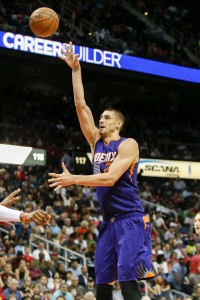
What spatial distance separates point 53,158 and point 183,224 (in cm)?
487

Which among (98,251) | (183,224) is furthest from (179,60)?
(98,251)

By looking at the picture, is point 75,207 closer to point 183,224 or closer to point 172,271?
point 172,271

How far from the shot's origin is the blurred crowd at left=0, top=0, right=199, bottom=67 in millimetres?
20438

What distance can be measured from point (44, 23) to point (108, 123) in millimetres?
2676

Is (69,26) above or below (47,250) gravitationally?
above

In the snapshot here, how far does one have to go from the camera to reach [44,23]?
330 inches

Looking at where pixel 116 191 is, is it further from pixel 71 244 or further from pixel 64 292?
pixel 71 244

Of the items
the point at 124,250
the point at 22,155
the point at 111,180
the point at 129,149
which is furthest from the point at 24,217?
the point at 22,155

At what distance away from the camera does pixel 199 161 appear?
23094 millimetres

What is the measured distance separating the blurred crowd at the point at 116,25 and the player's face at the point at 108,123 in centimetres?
1286

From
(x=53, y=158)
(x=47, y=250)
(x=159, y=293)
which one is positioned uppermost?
(x=53, y=158)

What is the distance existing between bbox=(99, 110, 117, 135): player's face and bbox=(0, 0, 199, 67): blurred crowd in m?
12.9

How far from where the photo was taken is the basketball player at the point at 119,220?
19.1 feet

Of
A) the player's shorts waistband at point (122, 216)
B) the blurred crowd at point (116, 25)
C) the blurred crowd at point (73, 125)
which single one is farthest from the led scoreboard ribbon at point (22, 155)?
the player's shorts waistband at point (122, 216)
